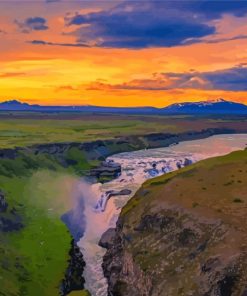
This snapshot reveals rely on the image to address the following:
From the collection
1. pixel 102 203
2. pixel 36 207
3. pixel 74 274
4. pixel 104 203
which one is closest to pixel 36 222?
pixel 36 207

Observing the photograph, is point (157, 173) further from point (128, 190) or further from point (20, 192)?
point (20, 192)

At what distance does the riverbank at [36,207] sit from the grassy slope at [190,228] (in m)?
14.0

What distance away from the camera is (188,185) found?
304ft

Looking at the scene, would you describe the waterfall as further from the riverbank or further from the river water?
the riverbank

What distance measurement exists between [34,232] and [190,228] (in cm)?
3945

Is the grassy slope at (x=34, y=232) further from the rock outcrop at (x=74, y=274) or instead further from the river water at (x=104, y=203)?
the river water at (x=104, y=203)

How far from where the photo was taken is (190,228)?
239 feet

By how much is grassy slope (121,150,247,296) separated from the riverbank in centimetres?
1404

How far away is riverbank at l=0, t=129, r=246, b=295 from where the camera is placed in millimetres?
81500

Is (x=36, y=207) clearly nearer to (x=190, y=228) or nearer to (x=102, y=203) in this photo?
(x=102, y=203)

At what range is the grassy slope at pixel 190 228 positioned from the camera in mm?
63375

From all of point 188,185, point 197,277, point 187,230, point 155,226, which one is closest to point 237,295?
point 197,277

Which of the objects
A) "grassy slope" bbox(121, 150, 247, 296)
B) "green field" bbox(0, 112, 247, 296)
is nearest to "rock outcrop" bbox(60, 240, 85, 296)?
"green field" bbox(0, 112, 247, 296)

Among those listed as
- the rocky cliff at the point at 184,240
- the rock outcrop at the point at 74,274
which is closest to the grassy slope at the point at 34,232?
the rock outcrop at the point at 74,274
